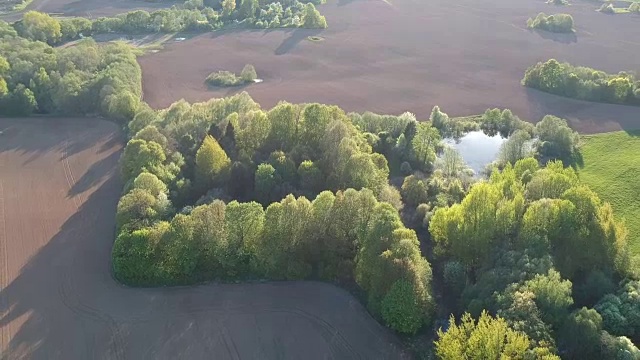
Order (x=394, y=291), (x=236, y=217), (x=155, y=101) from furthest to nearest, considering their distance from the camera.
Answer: (x=155, y=101) → (x=236, y=217) → (x=394, y=291)

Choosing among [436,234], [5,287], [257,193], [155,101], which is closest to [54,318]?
[5,287]

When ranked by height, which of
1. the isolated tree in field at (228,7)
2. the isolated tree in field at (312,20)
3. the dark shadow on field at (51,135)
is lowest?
the dark shadow on field at (51,135)

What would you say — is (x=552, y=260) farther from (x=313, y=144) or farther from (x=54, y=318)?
(x=54, y=318)

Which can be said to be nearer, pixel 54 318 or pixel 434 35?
pixel 54 318

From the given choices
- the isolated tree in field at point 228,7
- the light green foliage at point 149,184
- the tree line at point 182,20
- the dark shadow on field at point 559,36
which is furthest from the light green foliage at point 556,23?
the light green foliage at point 149,184

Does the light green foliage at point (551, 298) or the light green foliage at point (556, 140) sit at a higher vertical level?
the light green foliage at point (551, 298)

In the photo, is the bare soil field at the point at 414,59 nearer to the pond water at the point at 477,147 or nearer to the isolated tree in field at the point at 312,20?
the isolated tree in field at the point at 312,20
